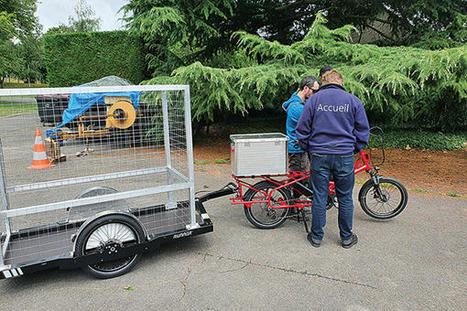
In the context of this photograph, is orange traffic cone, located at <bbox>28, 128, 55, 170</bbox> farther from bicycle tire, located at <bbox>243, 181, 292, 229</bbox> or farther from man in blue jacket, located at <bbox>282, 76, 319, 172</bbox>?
man in blue jacket, located at <bbox>282, 76, 319, 172</bbox>

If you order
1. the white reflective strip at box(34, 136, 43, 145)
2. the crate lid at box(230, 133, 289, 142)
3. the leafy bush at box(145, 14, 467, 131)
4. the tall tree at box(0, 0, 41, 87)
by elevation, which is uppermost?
the tall tree at box(0, 0, 41, 87)

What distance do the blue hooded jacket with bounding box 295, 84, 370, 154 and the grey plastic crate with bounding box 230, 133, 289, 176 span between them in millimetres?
449

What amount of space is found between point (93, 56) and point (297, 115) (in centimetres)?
1307

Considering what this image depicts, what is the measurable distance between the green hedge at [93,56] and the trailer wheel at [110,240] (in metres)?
12.5

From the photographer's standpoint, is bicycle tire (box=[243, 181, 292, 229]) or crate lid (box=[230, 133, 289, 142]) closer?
crate lid (box=[230, 133, 289, 142])

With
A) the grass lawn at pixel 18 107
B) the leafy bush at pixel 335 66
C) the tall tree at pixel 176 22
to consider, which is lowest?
the grass lawn at pixel 18 107

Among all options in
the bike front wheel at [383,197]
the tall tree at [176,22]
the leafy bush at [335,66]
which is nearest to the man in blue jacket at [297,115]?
the bike front wheel at [383,197]

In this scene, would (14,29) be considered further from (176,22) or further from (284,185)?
(284,185)

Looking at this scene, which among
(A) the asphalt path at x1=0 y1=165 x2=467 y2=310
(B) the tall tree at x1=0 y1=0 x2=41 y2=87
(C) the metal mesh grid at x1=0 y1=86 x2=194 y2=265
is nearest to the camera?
(A) the asphalt path at x1=0 y1=165 x2=467 y2=310

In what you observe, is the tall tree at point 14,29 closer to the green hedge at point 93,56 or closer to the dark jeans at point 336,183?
the green hedge at point 93,56

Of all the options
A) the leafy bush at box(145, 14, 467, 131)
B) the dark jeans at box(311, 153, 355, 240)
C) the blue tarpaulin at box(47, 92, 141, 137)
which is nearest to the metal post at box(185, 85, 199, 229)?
the dark jeans at box(311, 153, 355, 240)

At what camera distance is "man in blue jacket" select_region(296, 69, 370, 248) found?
11.8ft

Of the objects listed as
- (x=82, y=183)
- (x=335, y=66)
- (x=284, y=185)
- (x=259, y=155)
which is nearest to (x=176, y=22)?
(x=335, y=66)

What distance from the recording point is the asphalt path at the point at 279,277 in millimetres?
2857
